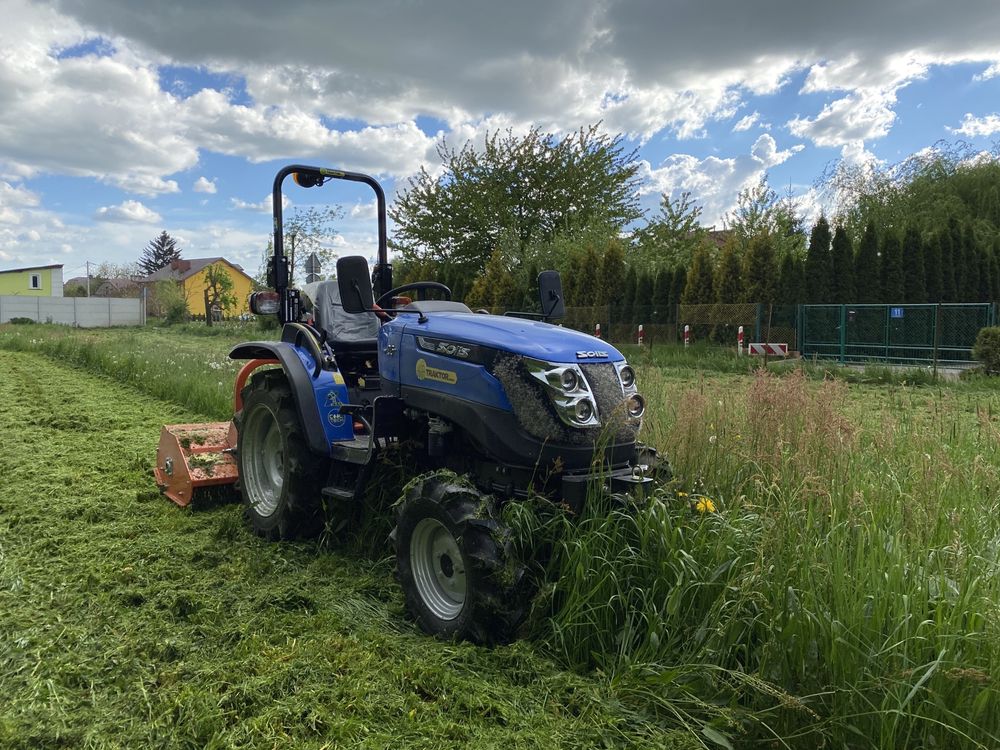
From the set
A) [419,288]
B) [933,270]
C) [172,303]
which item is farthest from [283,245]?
[172,303]

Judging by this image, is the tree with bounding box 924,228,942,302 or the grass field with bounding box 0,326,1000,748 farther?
the tree with bounding box 924,228,942,302

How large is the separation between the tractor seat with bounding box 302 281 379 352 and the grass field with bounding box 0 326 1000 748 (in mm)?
1234

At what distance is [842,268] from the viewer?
59.6 ft

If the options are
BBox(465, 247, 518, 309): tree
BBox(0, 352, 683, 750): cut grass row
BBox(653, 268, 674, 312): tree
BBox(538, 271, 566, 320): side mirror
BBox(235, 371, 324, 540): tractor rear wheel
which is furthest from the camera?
BBox(465, 247, 518, 309): tree

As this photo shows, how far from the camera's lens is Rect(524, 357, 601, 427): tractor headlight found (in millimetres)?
3006

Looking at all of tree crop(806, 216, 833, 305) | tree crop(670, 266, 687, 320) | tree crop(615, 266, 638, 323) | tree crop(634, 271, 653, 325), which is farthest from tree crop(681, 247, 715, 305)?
tree crop(806, 216, 833, 305)

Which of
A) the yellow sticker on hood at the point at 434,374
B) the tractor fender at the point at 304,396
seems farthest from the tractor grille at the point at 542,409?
the tractor fender at the point at 304,396

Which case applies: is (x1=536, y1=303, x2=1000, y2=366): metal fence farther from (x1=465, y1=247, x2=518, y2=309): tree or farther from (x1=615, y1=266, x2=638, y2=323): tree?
(x1=465, y1=247, x2=518, y2=309): tree

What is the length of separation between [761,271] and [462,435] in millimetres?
16818

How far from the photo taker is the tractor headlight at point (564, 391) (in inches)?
118

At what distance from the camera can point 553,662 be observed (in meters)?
2.72

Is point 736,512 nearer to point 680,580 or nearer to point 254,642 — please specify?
point 680,580

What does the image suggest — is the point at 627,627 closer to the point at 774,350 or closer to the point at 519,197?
the point at 774,350

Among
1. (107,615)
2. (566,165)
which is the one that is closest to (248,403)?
(107,615)
